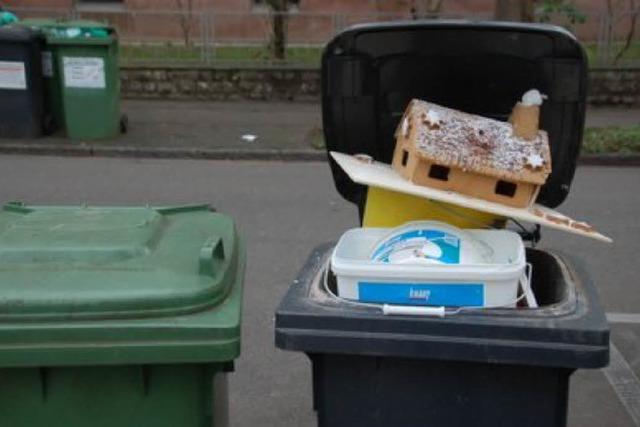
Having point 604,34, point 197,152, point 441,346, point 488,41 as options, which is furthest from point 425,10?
point 441,346

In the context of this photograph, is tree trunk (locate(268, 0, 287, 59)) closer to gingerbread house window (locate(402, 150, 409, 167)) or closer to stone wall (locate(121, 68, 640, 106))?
stone wall (locate(121, 68, 640, 106))

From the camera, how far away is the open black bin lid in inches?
105

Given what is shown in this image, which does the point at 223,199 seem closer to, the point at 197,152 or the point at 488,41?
the point at 197,152

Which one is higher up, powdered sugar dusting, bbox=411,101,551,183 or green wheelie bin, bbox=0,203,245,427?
powdered sugar dusting, bbox=411,101,551,183

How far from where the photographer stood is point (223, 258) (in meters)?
2.31

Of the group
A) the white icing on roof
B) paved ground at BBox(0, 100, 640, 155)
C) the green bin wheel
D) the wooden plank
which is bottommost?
paved ground at BBox(0, 100, 640, 155)

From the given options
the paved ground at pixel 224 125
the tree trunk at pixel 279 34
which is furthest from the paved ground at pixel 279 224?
the tree trunk at pixel 279 34

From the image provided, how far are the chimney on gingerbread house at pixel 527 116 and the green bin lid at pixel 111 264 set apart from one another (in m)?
0.90

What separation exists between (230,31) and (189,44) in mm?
646

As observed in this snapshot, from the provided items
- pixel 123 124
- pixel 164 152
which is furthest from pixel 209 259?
pixel 123 124

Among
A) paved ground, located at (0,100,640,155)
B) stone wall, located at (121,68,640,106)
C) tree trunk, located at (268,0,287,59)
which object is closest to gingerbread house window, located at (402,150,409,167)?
paved ground, located at (0,100,640,155)

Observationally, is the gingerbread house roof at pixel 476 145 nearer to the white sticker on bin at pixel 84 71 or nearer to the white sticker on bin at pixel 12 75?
the white sticker on bin at pixel 84 71

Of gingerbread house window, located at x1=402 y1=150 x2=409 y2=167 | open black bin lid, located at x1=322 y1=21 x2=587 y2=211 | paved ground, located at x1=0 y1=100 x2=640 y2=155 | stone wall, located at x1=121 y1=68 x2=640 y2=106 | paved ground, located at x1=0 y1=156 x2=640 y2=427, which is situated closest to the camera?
gingerbread house window, located at x1=402 y1=150 x2=409 y2=167

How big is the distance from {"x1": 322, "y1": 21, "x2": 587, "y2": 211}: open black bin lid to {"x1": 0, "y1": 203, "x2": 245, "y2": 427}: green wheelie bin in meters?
0.76
